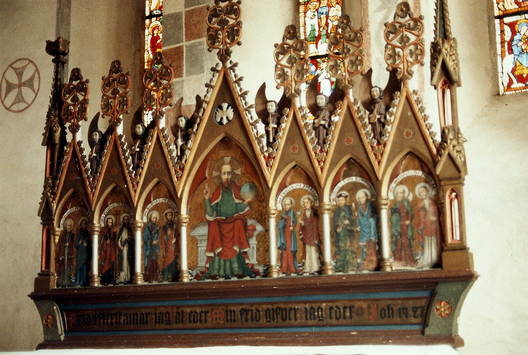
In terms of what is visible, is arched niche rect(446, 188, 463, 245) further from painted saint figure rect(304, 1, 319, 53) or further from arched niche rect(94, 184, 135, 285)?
painted saint figure rect(304, 1, 319, 53)

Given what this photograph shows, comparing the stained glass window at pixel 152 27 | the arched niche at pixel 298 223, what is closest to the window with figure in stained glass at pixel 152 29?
the stained glass window at pixel 152 27

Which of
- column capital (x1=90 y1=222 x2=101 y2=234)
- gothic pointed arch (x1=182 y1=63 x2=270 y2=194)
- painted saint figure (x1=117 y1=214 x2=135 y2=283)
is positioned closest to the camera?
gothic pointed arch (x1=182 y1=63 x2=270 y2=194)

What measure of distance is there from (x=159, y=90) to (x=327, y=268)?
2.58 m

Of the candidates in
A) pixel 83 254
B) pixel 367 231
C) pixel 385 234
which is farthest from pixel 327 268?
pixel 83 254

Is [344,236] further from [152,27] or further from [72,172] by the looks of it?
[152,27]

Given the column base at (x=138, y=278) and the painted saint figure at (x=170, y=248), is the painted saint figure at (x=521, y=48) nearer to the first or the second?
the painted saint figure at (x=170, y=248)

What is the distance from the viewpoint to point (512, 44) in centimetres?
950

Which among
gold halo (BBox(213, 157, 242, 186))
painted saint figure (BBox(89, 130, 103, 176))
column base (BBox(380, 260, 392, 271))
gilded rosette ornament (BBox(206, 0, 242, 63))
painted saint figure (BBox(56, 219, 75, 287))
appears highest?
gilded rosette ornament (BBox(206, 0, 242, 63))

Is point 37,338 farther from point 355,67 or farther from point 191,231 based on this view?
point 355,67

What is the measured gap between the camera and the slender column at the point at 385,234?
6448 mm

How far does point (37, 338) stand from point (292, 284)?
17.7 feet

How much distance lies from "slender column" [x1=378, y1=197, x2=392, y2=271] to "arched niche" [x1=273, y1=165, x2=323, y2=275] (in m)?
0.57

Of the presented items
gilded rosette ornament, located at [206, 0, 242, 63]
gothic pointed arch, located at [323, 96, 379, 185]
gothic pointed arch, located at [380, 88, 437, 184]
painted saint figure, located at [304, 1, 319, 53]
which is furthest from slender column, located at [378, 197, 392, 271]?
painted saint figure, located at [304, 1, 319, 53]

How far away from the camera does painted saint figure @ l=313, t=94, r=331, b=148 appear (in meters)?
6.94
